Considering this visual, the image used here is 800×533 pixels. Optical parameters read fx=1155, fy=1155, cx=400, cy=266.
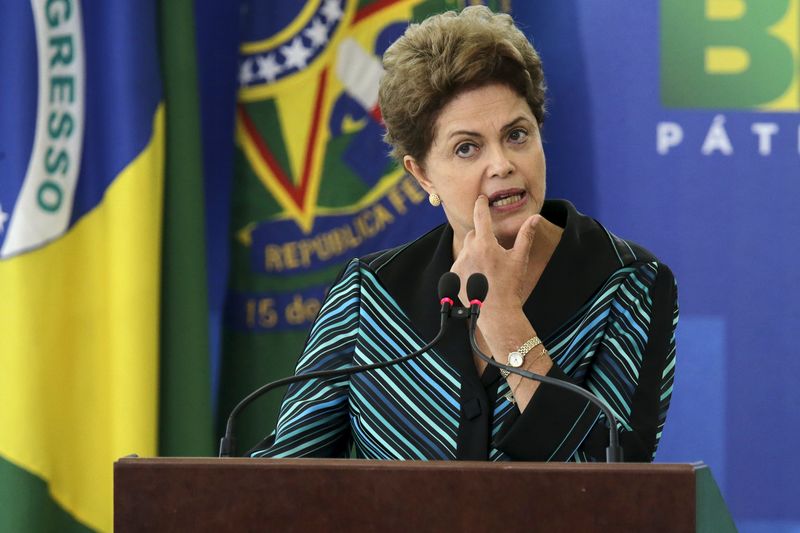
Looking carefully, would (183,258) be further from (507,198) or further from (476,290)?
(476,290)

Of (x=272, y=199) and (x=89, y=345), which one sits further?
(x=272, y=199)

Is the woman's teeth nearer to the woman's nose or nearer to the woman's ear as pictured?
the woman's nose

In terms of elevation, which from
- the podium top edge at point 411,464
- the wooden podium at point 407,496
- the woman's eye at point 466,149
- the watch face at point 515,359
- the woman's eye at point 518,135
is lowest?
the wooden podium at point 407,496

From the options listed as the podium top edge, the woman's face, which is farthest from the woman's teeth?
the podium top edge

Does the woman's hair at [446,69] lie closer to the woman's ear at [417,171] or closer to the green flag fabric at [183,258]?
the woman's ear at [417,171]

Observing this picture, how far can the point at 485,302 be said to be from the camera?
1.78 metres

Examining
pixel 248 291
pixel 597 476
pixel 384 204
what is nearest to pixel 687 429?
pixel 384 204

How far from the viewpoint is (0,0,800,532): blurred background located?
283 cm

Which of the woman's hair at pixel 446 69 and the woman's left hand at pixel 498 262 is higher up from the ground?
the woman's hair at pixel 446 69

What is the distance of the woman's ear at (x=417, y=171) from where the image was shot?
205 centimetres

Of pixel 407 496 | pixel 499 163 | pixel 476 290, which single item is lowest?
pixel 407 496

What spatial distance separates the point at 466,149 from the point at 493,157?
61mm

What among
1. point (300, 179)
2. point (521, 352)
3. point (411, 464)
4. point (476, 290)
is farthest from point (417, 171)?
point (300, 179)

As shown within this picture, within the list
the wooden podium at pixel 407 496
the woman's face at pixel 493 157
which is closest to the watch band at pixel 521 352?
the woman's face at pixel 493 157
